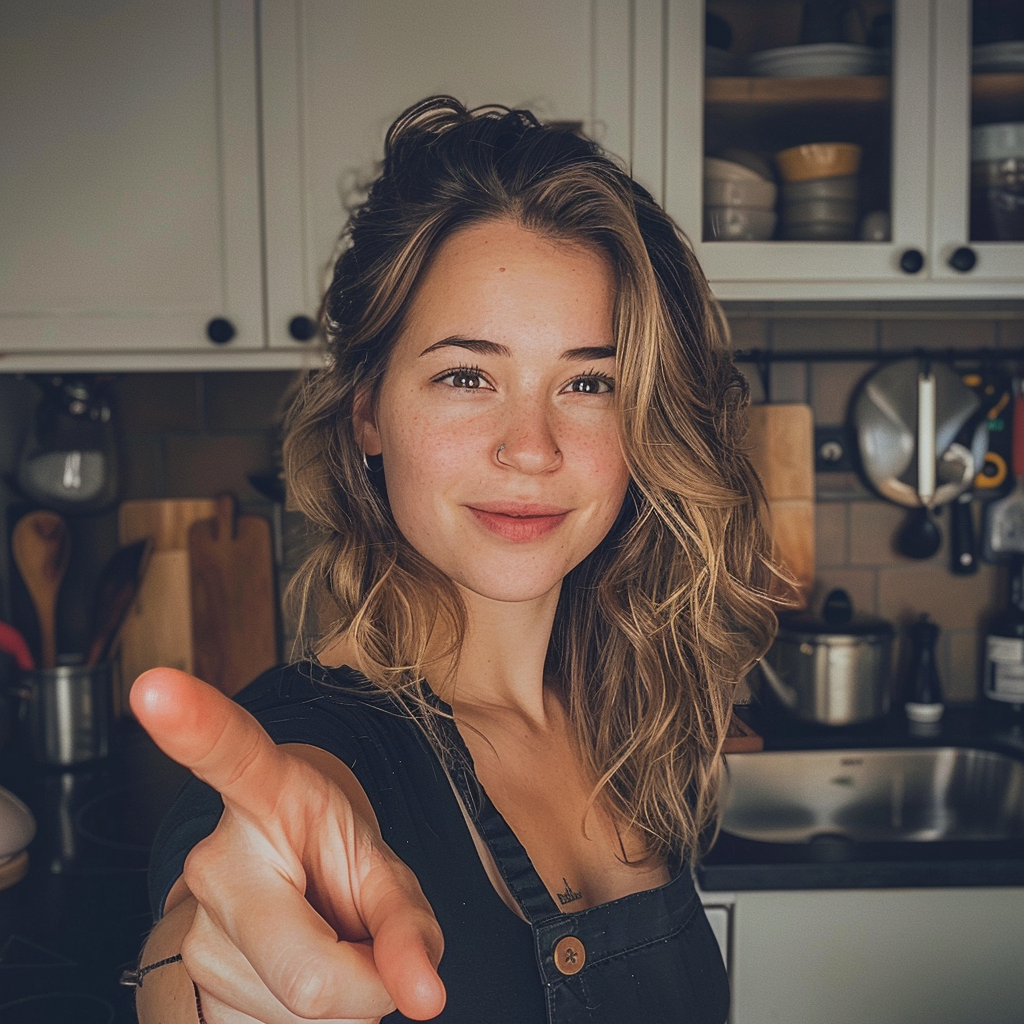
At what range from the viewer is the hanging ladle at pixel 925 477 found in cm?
197

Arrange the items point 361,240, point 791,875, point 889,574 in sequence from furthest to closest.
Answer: point 889,574, point 791,875, point 361,240

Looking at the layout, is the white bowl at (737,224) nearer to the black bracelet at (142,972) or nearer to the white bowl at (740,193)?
the white bowl at (740,193)

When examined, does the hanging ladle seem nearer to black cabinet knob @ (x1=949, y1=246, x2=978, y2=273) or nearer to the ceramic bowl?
black cabinet knob @ (x1=949, y1=246, x2=978, y2=273)

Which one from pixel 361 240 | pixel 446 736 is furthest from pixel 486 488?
pixel 361 240

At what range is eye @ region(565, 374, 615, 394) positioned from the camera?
996 mm

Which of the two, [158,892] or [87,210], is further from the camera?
[87,210]

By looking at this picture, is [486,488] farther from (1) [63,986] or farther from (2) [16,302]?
(2) [16,302]

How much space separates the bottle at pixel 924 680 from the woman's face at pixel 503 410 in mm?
1187

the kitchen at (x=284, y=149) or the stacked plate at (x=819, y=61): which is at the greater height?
the stacked plate at (x=819, y=61)

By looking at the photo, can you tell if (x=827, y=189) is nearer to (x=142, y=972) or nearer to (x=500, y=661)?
(x=500, y=661)

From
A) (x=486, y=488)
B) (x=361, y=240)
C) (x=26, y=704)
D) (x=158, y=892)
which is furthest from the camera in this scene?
(x=26, y=704)

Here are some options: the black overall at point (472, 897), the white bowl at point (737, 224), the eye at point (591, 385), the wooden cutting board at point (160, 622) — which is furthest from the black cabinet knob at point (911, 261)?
the wooden cutting board at point (160, 622)

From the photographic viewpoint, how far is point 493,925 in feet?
2.68

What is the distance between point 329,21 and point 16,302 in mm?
671
